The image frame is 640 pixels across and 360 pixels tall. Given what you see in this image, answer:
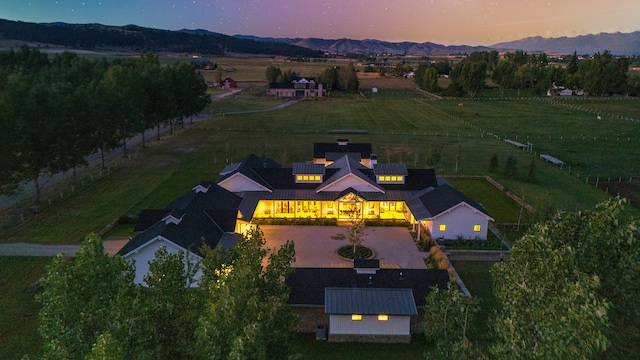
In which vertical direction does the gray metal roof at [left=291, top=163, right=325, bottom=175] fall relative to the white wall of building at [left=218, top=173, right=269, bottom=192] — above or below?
above

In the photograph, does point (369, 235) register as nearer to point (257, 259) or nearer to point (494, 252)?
point (494, 252)

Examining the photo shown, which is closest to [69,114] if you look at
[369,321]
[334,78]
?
[369,321]

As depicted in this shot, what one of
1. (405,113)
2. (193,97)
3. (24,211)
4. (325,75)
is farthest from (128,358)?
(325,75)

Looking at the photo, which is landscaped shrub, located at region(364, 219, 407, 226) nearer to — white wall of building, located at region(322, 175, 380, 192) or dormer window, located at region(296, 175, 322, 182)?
white wall of building, located at region(322, 175, 380, 192)

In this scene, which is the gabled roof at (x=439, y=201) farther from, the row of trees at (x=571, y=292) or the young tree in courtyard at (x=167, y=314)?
the young tree in courtyard at (x=167, y=314)

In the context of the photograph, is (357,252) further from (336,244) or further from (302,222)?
(302,222)

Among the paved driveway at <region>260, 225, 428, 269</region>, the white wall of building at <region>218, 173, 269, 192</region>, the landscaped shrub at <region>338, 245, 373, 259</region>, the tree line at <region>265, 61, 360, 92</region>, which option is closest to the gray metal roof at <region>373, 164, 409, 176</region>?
the paved driveway at <region>260, 225, 428, 269</region>
